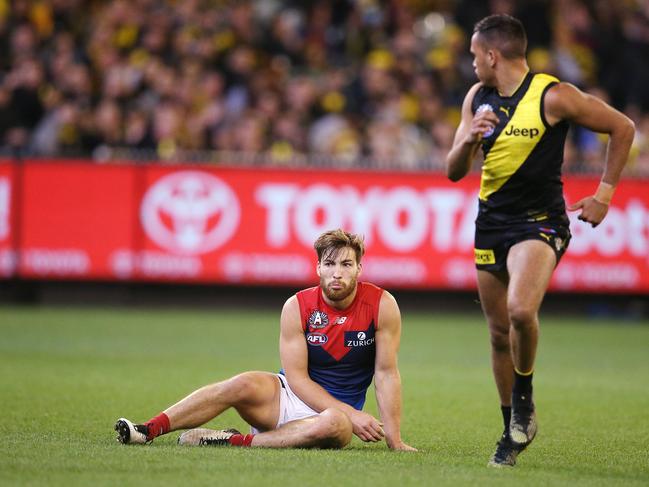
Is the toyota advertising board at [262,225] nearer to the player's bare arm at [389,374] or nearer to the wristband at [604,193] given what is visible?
the player's bare arm at [389,374]

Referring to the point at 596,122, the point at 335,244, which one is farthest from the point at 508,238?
the point at 335,244

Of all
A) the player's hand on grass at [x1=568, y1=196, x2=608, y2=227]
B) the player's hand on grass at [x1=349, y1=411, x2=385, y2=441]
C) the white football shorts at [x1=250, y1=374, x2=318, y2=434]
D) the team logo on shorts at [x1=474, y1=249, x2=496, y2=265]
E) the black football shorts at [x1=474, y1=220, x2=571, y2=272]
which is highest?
the player's hand on grass at [x1=568, y1=196, x2=608, y2=227]

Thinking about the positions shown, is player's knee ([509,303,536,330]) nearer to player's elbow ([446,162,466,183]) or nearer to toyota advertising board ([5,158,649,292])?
player's elbow ([446,162,466,183])

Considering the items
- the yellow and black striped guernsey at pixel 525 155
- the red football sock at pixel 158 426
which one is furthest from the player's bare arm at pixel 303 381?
the yellow and black striped guernsey at pixel 525 155

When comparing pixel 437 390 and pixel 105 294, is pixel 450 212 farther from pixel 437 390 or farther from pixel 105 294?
pixel 437 390

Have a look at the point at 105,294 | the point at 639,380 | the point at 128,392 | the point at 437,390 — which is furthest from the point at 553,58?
the point at 128,392

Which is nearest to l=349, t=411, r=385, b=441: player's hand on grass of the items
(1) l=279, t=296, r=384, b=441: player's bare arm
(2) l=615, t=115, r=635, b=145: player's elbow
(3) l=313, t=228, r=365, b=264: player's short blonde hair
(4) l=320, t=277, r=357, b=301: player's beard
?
(1) l=279, t=296, r=384, b=441: player's bare arm

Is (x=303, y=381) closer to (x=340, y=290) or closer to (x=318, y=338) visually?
(x=318, y=338)

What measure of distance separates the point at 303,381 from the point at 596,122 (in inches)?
95.3

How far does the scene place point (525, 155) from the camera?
23.9ft

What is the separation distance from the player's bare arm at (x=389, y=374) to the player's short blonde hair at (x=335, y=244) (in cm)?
40

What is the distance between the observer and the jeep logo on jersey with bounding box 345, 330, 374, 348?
782 cm

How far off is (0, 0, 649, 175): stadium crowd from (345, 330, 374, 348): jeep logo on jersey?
37.3ft

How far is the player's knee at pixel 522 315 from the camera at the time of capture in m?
6.92
